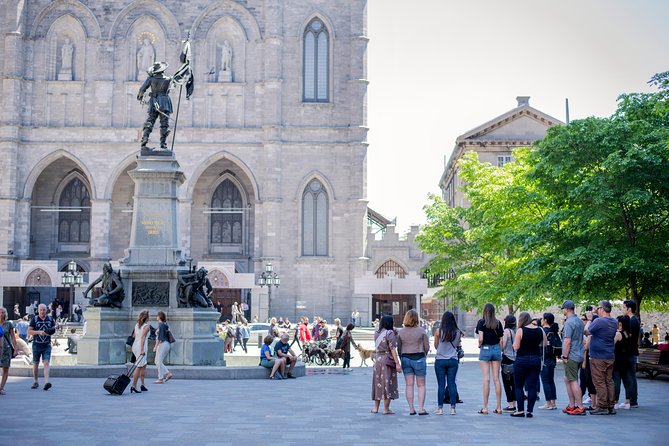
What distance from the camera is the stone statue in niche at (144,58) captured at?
53.3 m

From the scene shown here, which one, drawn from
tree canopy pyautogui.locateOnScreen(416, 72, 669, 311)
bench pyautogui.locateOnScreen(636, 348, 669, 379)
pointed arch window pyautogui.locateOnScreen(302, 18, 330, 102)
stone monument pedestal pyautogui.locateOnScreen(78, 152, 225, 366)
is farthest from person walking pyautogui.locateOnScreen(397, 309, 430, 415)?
pointed arch window pyautogui.locateOnScreen(302, 18, 330, 102)

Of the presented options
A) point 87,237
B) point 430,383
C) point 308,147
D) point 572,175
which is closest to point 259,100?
point 308,147

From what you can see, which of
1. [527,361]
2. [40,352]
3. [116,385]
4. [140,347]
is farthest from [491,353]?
[40,352]

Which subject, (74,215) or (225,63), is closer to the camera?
(225,63)

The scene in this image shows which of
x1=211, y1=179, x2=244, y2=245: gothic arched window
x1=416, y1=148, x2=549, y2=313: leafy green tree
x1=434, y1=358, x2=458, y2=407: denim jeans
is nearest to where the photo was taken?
x1=434, y1=358, x2=458, y2=407: denim jeans

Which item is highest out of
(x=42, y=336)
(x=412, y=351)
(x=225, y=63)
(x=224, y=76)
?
(x=225, y=63)

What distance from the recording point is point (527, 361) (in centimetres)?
1327

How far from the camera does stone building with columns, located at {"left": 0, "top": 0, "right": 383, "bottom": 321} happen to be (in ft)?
172

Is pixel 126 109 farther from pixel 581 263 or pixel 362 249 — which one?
pixel 581 263

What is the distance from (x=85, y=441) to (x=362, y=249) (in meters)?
42.2

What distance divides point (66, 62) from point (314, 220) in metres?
17.7

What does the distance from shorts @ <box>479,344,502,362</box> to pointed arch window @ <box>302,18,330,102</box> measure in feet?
135

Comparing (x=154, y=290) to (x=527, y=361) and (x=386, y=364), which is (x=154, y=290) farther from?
(x=527, y=361)

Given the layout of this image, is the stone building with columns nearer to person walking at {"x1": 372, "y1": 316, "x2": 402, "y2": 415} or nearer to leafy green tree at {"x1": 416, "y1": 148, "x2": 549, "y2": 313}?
leafy green tree at {"x1": 416, "y1": 148, "x2": 549, "y2": 313}
